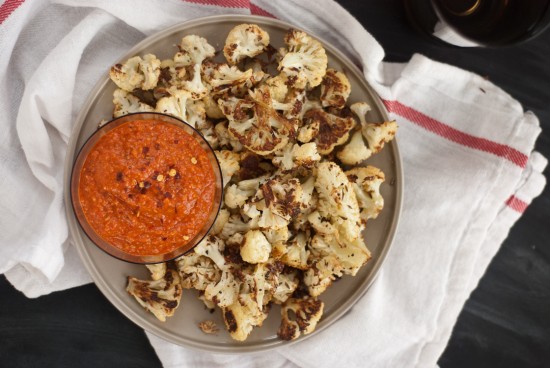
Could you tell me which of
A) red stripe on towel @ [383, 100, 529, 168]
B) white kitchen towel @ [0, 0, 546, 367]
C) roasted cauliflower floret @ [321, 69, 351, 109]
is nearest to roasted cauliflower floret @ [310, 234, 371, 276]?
white kitchen towel @ [0, 0, 546, 367]

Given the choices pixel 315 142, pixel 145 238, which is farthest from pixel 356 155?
pixel 145 238

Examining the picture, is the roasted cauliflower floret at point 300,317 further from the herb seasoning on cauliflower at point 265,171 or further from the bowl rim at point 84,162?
the bowl rim at point 84,162

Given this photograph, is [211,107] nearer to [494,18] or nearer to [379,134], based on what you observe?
[379,134]

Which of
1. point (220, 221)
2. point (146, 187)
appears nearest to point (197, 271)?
point (220, 221)

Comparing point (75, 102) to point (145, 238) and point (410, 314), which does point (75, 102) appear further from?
point (410, 314)

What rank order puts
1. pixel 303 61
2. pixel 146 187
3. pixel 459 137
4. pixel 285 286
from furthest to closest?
1. pixel 459 137
2. pixel 285 286
3. pixel 303 61
4. pixel 146 187

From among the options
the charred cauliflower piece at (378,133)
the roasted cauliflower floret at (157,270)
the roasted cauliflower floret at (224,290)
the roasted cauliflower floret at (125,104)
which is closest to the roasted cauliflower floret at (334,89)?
Result: the charred cauliflower piece at (378,133)
